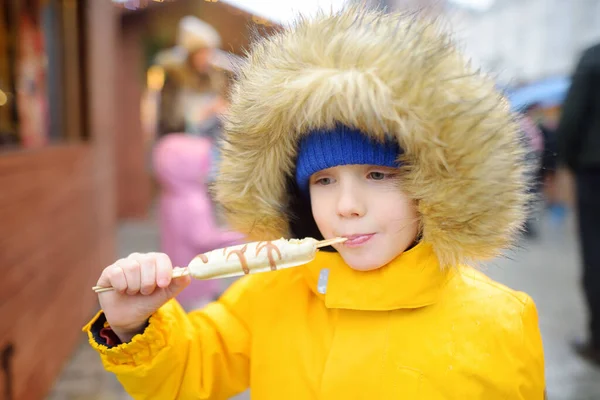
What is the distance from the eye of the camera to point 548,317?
179 inches

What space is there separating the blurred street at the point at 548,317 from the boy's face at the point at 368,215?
1.07ft

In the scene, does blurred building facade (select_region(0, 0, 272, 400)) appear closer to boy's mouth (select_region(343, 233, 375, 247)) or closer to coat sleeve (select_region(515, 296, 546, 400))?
boy's mouth (select_region(343, 233, 375, 247))

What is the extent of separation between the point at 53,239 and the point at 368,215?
2.72 metres

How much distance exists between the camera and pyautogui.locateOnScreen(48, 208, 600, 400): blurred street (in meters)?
3.33

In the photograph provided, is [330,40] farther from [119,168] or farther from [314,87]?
[119,168]

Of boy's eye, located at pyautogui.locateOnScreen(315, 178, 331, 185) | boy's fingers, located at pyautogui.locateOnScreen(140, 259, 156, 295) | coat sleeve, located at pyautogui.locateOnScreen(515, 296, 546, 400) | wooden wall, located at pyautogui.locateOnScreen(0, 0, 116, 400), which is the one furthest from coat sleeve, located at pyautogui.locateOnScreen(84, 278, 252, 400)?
wooden wall, located at pyautogui.locateOnScreen(0, 0, 116, 400)

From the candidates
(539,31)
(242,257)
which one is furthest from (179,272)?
(539,31)

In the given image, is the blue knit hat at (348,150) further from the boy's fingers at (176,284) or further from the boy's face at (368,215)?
the boy's fingers at (176,284)

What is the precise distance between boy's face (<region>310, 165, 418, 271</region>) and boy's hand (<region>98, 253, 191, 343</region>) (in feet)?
1.28

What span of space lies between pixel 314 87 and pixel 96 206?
412 cm

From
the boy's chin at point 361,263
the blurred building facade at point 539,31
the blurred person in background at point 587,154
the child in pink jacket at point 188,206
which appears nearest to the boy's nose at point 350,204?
the boy's chin at point 361,263

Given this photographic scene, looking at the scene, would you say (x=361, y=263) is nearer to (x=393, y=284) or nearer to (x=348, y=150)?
(x=393, y=284)

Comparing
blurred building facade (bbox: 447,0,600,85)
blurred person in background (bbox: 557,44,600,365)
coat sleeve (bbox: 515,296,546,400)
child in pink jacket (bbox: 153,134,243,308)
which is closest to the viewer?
coat sleeve (bbox: 515,296,546,400)

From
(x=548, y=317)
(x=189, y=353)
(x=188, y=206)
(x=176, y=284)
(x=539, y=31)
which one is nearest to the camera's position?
(x=176, y=284)
